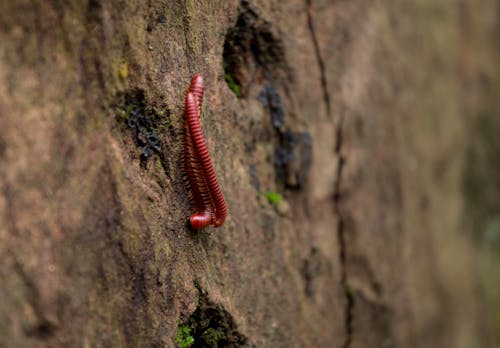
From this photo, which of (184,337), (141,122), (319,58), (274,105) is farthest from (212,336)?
(319,58)

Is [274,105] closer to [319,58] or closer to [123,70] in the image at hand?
[319,58]

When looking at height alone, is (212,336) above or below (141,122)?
below

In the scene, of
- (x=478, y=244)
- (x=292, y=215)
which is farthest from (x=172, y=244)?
(x=478, y=244)

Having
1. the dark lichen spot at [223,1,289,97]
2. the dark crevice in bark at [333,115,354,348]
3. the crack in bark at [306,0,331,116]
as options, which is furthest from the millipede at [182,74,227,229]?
the dark crevice in bark at [333,115,354,348]

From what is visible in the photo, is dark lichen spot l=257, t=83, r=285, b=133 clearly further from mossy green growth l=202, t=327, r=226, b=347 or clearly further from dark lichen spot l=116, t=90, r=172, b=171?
mossy green growth l=202, t=327, r=226, b=347

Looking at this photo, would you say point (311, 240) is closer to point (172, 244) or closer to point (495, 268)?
point (172, 244)

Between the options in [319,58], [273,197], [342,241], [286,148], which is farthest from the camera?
[342,241]
